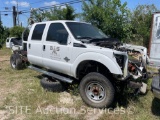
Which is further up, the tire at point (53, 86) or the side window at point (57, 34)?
the side window at point (57, 34)

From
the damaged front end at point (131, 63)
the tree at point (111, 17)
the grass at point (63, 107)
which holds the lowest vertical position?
the grass at point (63, 107)

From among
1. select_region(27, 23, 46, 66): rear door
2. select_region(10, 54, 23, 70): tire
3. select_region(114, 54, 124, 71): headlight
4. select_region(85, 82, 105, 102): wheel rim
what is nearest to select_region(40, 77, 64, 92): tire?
select_region(27, 23, 46, 66): rear door

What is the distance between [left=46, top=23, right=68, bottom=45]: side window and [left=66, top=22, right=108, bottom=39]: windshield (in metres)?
0.22

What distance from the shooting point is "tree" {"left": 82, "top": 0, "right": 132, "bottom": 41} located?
11875mm

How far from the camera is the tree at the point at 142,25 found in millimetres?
13809

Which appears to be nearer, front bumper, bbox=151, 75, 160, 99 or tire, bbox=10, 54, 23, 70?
front bumper, bbox=151, 75, 160, 99

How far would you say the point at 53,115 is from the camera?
4.65 metres

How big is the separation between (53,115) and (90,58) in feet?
5.08

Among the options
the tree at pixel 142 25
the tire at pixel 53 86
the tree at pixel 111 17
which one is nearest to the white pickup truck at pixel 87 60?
the tire at pixel 53 86

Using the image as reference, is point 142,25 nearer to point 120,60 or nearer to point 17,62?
point 17,62

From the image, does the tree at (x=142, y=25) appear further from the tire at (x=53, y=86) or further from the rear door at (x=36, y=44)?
the tire at (x=53, y=86)

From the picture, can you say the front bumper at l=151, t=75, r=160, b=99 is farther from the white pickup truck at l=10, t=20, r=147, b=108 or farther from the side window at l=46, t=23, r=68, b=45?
the side window at l=46, t=23, r=68, b=45

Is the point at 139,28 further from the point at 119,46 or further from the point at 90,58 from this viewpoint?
the point at 90,58

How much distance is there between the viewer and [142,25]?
14086 mm
